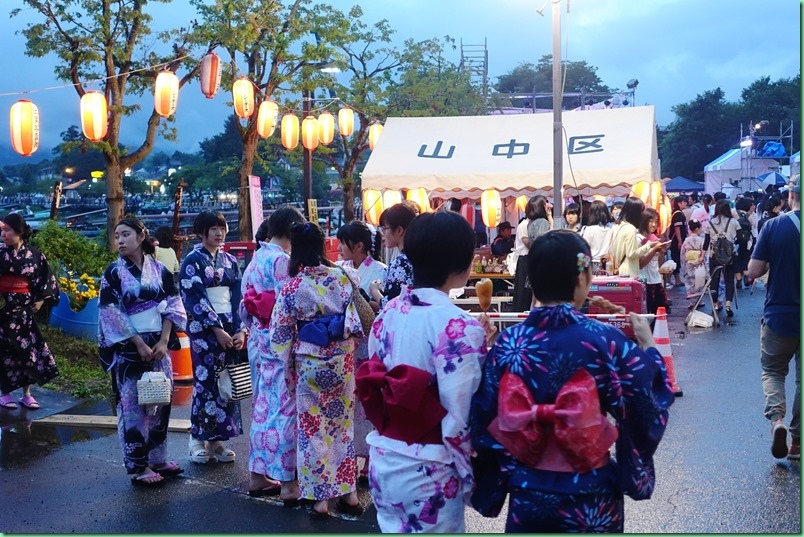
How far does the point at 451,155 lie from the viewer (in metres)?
13.0

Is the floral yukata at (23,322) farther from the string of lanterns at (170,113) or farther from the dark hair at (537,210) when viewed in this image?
the dark hair at (537,210)

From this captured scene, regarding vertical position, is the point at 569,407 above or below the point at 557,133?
below

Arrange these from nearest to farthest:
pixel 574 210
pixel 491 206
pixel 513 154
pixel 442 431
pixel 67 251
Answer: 1. pixel 442 431
2. pixel 67 251
3. pixel 574 210
4. pixel 513 154
5. pixel 491 206

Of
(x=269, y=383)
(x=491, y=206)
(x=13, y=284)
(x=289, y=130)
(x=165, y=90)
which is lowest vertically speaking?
(x=269, y=383)

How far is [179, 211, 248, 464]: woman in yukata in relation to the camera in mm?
5629

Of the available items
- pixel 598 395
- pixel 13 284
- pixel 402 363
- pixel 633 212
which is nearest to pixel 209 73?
pixel 13 284

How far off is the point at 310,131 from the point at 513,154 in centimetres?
515

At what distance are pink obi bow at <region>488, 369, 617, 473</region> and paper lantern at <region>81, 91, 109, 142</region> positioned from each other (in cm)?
1050

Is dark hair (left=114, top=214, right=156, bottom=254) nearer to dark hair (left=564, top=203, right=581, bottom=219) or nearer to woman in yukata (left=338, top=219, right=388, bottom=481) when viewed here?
woman in yukata (left=338, top=219, right=388, bottom=481)

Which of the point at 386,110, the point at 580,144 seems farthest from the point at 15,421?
the point at 386,110

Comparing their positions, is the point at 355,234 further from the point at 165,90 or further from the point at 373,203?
the point at 373,203

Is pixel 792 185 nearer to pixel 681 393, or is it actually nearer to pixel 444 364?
pixel 681 393

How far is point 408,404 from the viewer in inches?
105

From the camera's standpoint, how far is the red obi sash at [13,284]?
25.1 ft
